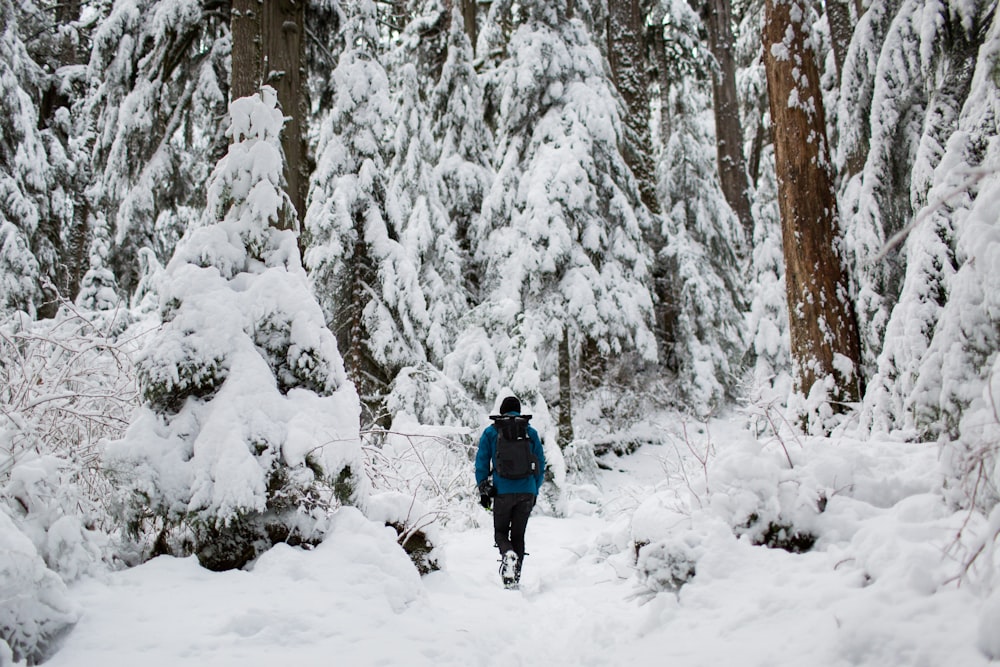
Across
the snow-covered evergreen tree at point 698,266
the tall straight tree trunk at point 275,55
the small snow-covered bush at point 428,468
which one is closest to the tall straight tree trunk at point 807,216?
the small snow-covered bush at point 428,468

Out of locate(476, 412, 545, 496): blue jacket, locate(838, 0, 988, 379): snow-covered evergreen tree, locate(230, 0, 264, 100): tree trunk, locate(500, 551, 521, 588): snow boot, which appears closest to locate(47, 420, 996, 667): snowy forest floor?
locate(500, 551, 521, 588): snow boot

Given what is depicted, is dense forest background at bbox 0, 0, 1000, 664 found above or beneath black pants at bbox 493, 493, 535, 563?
above

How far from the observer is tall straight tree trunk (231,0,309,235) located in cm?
705

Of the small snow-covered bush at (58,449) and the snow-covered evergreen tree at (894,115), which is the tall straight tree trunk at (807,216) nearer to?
the snow-covered evergreen tree at (894,115)

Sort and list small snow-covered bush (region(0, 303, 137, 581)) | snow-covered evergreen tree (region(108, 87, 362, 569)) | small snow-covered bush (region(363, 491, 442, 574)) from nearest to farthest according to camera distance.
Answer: small snow-covered bush (region(0, 303, 137, 581)), snow-covered evergreen tree (region(108, 87, 362, 569)), small snow-covered bush (region(363, 491, 442, 574))

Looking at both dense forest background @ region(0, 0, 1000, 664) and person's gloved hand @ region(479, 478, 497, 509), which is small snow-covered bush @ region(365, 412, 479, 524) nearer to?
dense forest background @ region(0, 0, 1000, 664)

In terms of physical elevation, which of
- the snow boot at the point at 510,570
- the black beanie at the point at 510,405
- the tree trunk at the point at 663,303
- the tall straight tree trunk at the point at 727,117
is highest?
the tall straight tree trunk at the point at 727,117

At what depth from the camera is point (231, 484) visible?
12.4 ft

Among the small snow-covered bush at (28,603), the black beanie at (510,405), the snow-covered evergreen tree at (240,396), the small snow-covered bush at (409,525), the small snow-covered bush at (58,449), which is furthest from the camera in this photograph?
the black beanie at (510,405)

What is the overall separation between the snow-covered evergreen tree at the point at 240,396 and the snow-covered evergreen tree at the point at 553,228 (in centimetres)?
657

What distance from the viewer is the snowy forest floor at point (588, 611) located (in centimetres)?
262

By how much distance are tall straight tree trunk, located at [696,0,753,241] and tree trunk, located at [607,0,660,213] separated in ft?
8.02

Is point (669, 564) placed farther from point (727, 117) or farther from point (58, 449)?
point (727, 117)

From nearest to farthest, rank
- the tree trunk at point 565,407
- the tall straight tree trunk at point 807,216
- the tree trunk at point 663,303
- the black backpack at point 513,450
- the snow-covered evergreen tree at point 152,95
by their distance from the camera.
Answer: the black backpack at point 513,450
the tall straight tree trunk at point 807,216
the snow-covered evergreen tree at point 152,95
the tree trunk at point 565,407
the tree trunk at point 663,303
